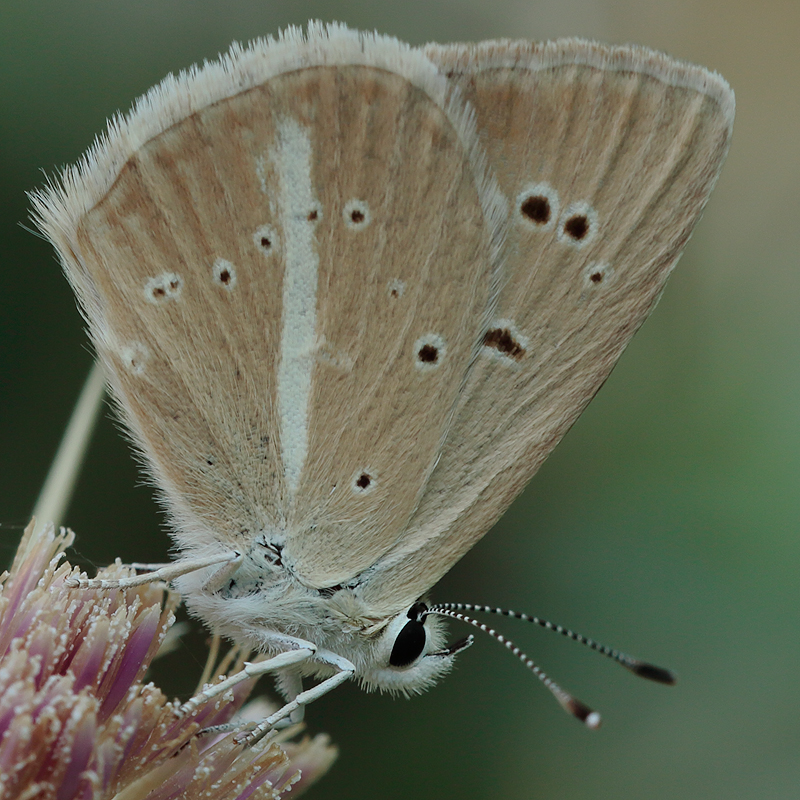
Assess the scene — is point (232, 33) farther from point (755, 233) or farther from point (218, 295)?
point (755, 233)

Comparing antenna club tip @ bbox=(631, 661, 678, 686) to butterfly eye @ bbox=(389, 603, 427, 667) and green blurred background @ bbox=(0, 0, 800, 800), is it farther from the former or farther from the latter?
green blurred background @ bbox=(0, 0, 800, 800)

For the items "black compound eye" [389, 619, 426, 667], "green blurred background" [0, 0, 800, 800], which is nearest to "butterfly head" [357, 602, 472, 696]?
"black compound eye" [389, 619, 426, 667]

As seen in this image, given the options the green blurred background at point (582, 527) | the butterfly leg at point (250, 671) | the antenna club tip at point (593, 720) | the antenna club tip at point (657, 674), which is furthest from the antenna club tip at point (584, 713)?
the green blurred background at point (582, 527)

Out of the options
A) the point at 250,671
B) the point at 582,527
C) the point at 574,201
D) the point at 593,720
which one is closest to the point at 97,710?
the point at 250,671

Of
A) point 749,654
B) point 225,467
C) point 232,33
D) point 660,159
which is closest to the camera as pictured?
point 660,159

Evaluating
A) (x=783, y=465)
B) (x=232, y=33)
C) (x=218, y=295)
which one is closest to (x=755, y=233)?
(x=783, y=465)

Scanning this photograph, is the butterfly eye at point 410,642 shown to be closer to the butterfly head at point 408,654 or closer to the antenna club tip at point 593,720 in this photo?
the butterfly head at point 408,654
